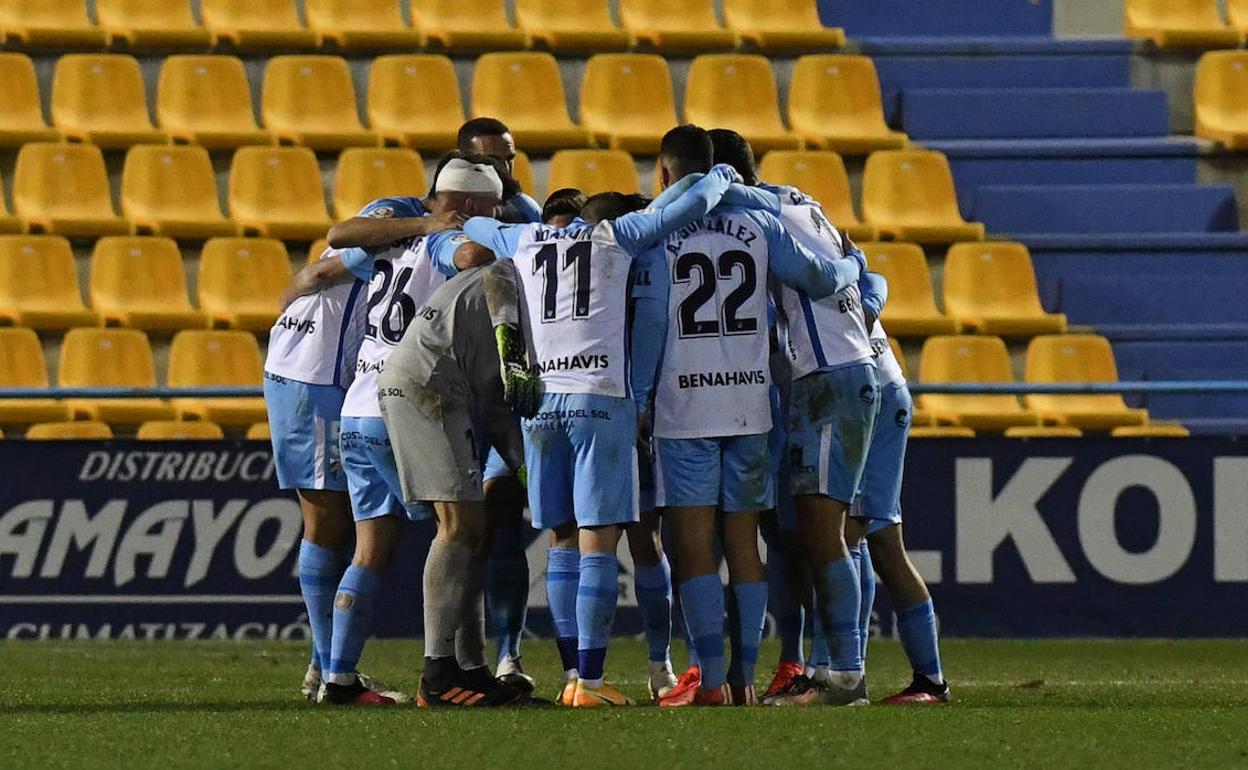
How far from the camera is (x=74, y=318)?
13125mm

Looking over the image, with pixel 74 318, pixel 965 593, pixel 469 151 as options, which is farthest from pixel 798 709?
pixel 74 318

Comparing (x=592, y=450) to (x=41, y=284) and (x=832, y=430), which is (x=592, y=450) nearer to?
(x=832, y=430)

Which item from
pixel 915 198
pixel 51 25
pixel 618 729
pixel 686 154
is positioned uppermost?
pixel 51 25

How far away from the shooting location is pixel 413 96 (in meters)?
14.6

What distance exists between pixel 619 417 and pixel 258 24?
867 cm

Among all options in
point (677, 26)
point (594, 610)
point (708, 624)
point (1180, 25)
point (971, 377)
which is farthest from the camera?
point (1180, 25)

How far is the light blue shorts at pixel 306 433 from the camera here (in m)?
7.87

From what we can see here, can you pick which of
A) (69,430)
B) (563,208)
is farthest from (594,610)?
(69,430)

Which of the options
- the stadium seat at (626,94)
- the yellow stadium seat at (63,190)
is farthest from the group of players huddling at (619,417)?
the stadium seat at (626,94)

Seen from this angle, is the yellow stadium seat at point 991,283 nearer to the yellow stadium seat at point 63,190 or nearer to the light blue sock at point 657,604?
the yellow stadium seat at point 63,190

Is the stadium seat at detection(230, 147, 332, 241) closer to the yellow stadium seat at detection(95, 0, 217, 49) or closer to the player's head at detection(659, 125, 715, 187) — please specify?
the yellow stadium seat at detection(95, 0, 217, 49)

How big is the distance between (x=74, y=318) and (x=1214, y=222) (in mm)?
7349

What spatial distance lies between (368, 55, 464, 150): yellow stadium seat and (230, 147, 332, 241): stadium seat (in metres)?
0.75

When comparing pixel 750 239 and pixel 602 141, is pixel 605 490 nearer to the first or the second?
pixel 750 239
